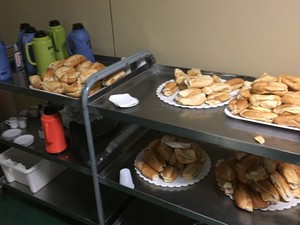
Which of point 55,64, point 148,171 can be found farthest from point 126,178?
point 55,64

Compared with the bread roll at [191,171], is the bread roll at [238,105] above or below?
above

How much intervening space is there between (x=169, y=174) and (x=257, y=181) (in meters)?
0.34

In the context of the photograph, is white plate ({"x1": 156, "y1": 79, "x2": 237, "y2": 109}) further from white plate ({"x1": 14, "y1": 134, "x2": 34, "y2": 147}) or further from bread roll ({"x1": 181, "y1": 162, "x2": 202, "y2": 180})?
white plate ({"x1": 14, "y1": 134, "x2": 34, "y2": 147})

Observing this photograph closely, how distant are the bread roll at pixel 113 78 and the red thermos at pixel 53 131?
299 millimetres

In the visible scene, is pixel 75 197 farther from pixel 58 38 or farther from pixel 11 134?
pixel 58 38

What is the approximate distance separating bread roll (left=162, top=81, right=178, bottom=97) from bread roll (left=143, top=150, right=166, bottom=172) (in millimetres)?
288

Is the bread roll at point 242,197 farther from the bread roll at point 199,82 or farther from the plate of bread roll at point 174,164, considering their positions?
the bread roll at point 199,82

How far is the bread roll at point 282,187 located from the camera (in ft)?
3.59

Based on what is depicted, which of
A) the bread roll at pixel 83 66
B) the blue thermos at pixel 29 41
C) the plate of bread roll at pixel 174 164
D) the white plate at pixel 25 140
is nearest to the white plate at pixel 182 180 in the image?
the plate of bread roll at pixel 174 164

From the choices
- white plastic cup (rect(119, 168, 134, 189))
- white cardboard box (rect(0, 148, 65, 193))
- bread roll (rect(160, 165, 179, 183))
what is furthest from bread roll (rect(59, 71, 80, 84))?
white cardboard box (rect(0, 148, 65, 193))

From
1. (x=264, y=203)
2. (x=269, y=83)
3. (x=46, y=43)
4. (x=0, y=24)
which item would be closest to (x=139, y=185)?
(x=264, y=203)

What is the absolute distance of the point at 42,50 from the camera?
1488 mm

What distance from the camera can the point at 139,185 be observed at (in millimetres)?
1281

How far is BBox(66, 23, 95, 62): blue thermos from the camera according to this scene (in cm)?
153
